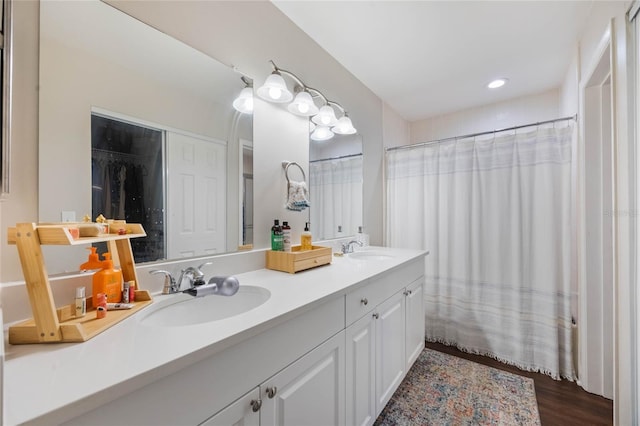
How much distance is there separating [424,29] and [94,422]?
222 centimetres

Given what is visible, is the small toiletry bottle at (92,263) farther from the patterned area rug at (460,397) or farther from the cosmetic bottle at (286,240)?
the patterned area rug at (460,397)

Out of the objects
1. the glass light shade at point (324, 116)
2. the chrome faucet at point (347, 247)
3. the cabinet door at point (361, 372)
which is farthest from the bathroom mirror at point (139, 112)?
Result: the chrome faucet at point (347, 247)

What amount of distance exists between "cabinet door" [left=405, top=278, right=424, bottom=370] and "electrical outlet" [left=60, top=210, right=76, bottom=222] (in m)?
1.65

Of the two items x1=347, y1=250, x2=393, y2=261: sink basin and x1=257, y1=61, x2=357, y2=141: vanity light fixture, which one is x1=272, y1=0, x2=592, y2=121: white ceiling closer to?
Result: x1=257, y1=61, x2=357, y2=141: vanity light fixture

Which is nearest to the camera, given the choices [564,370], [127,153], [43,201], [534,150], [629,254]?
[43,201]

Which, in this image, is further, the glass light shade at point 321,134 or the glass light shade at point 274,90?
the glass light shade at point 321,134

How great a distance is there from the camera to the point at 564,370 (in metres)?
1.85

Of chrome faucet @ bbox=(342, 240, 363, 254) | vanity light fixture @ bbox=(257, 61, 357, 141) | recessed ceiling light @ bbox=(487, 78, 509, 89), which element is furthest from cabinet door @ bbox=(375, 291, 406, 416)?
recessed ceiling light @ bbox=(487, 78, 509, 89)

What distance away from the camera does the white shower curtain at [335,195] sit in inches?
74.1

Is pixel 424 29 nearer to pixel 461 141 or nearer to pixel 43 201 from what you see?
pixel 461 141

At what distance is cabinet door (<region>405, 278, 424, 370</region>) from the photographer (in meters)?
1.71

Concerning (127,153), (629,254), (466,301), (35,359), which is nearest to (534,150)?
(629,254)

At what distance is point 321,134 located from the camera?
192cm

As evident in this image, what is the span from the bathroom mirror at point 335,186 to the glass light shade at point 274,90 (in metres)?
0.40
